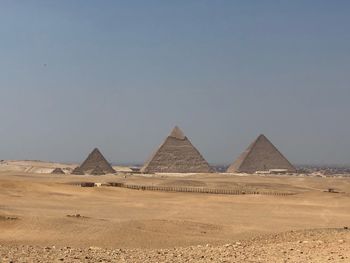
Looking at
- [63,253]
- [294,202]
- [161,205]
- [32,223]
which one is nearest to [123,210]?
[161,205]

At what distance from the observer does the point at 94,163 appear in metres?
68.6

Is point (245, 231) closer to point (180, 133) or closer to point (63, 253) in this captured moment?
point (63, 253)

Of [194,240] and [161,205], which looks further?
[161,205]

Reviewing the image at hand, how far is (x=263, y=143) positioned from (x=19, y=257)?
213 ft

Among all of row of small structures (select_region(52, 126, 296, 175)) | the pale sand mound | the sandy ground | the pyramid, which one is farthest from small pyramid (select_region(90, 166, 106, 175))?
the pale sand mound

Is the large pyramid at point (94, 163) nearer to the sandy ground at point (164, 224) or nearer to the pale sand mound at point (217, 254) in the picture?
the sandy ground at point (164, 224)

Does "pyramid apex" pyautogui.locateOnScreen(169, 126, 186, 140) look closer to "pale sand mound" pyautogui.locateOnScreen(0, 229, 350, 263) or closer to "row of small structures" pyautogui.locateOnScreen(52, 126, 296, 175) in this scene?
"row of small structures" pyautogui.locateOnScreen(52, 126, 296, 175)

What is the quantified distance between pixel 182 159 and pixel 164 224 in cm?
5576

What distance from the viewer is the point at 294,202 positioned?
2844 centimetres

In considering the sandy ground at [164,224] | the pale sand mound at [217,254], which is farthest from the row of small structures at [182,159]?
the pale sand mound at [217,254]

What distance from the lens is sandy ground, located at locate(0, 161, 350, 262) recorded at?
30.4ft

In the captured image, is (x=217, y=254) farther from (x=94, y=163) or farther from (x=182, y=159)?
(x=182, y=159)

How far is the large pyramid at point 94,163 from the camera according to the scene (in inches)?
2680

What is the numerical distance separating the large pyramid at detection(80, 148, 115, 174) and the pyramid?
56.5 feet
